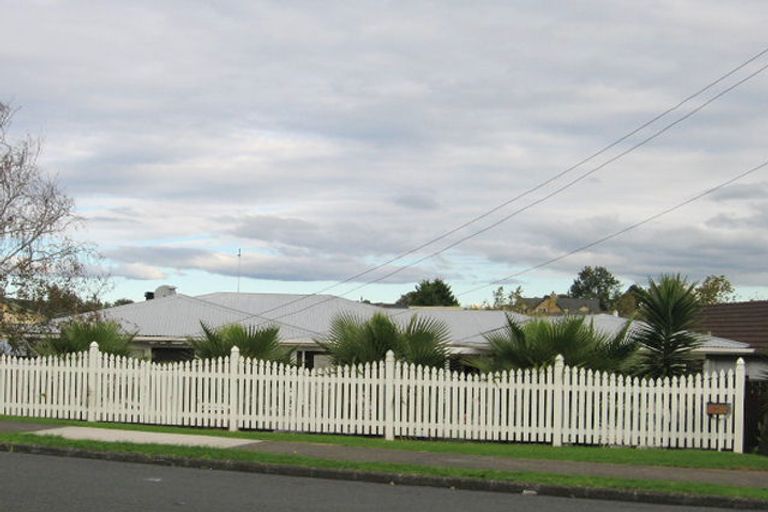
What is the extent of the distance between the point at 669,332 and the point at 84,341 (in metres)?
12.2

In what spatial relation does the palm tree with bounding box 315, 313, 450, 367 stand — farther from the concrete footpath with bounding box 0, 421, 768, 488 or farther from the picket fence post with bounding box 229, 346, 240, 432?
the concrete footpath with bounding box 0, 421, 768, 488

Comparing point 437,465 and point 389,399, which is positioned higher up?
point 389,399

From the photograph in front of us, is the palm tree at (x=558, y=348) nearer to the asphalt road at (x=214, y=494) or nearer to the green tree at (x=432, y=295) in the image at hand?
the asphalt road at (x=214, y=494)

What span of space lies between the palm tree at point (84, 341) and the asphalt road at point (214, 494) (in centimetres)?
895

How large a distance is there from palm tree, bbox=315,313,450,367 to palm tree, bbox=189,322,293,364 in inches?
57.6

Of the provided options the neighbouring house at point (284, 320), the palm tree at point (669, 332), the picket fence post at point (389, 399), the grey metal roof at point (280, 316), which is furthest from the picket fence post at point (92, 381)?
the palm tree at point (669, 332)

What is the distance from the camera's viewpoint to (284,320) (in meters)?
28.5

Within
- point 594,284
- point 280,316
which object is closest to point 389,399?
point 280,316

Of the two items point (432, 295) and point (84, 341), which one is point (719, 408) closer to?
point (84, 341)

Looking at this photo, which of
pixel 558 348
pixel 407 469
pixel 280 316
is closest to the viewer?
pixel 407 469

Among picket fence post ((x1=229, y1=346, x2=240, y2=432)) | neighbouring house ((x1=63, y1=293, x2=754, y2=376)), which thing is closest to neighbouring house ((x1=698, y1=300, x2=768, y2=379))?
neighbouring house ((x1=63, y1=293, x2=754, y2=376))

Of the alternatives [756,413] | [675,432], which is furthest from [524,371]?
[756,413]

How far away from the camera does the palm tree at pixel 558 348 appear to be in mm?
19922

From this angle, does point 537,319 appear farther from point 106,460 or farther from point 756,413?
point 106,460
